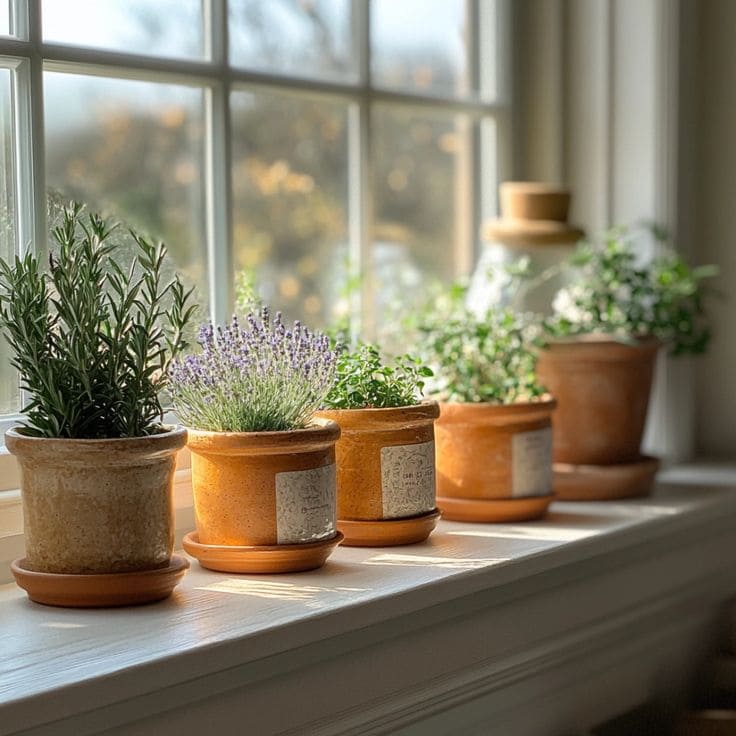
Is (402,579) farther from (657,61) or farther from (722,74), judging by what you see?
(722,74)

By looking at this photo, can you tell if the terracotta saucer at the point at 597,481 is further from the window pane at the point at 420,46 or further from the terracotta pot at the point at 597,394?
the window pane at the point at 420,46

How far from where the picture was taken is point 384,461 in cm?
139

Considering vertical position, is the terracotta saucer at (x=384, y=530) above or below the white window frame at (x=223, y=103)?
below

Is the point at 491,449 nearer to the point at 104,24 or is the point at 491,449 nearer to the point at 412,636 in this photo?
the point at 412,636

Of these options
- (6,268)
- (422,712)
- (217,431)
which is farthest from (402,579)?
(6,268)

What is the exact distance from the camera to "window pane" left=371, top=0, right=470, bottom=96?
1.82 meters

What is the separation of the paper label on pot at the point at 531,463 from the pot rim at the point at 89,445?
0.59 m

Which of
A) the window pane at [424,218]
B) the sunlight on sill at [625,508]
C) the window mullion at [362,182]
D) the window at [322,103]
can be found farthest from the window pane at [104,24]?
the sunlight on sill at [625,508]

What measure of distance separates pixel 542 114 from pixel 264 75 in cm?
65

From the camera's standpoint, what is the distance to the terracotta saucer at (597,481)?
69.9 inches

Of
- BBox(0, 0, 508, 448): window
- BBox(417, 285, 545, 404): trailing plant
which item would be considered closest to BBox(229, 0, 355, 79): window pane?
BBox(0, 0, 508, 448): window

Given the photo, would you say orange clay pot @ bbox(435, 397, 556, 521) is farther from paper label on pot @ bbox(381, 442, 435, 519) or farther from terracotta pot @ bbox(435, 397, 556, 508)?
paper label on pot @ bbox(381, 442, 435, 519)

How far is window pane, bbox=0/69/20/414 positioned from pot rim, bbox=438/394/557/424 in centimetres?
57

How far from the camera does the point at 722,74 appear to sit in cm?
212
